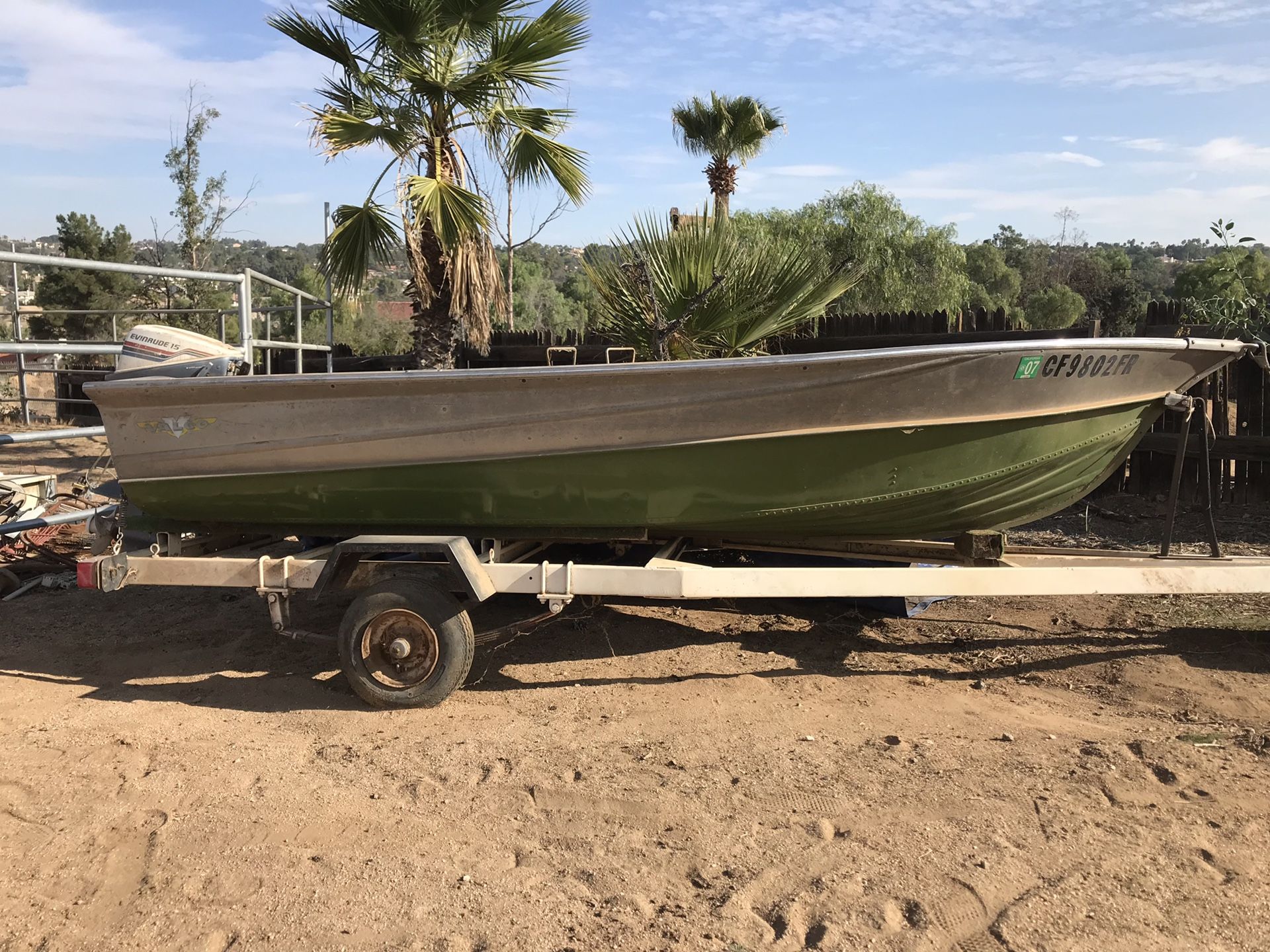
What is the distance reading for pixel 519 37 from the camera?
276 inches

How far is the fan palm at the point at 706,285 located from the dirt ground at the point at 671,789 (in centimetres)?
180

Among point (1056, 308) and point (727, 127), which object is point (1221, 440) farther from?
point (1056, 308)

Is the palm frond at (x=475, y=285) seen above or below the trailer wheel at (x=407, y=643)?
above

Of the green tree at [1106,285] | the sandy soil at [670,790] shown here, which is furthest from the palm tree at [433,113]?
the green tree at [1106,285]

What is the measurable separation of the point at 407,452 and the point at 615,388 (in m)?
1.03

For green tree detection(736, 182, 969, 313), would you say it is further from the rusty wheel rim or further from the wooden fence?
the rusty wheel rim

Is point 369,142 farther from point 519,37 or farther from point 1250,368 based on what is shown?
point 1250,368

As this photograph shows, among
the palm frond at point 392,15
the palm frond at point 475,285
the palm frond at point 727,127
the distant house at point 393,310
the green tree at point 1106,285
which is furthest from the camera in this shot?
the distant house at point 393,310

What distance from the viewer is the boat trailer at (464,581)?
163 inches

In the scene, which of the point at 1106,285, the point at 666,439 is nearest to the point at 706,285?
the point at 666,439

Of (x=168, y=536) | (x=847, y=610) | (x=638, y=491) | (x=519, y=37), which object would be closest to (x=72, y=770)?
(x=168, y=536)

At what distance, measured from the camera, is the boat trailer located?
4148 millimetres

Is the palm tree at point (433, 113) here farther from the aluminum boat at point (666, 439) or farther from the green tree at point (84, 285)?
the green tree at point (84, 285)

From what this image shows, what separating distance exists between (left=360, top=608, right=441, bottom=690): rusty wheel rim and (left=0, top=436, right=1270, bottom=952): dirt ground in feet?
0.65
